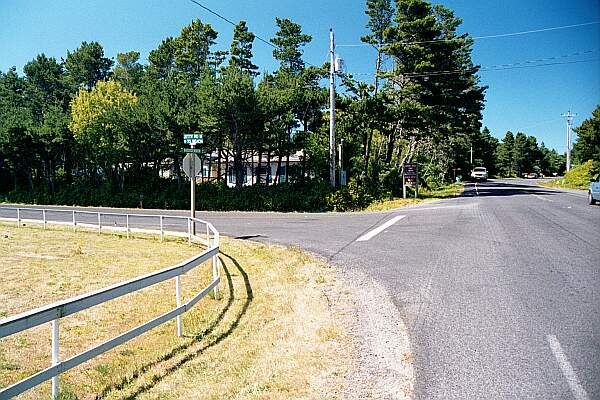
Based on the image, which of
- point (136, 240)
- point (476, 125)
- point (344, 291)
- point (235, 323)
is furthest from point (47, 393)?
point (476, 125)

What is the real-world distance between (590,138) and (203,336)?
62079 millimetres

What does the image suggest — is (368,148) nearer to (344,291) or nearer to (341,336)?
(344,291)

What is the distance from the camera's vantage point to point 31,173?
5453 centimetres

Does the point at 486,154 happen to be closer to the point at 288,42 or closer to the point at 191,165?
the point at 288,42

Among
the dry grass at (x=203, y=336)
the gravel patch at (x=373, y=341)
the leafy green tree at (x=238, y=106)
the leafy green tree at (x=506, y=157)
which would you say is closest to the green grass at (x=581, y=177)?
the leafy green tree at (x=238, y=106)

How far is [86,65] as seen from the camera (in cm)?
6269

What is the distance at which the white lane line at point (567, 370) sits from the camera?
13.8 ft

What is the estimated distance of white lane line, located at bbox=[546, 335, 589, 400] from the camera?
421 centimetres

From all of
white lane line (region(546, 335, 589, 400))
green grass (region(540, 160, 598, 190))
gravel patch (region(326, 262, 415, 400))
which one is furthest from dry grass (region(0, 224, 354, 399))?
green grass (region(540, 160, 598, 190))

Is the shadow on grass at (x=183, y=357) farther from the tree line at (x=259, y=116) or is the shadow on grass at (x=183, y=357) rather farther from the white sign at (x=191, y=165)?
the tree line at (x=259, y=116)

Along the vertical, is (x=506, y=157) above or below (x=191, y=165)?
above

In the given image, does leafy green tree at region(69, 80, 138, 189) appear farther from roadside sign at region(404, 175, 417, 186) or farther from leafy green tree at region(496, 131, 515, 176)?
leafy green tree at region(496, 131, 515, 176)

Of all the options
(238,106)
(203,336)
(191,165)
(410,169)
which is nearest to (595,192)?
(410,169)

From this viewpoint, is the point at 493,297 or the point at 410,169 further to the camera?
the point at 410,169
